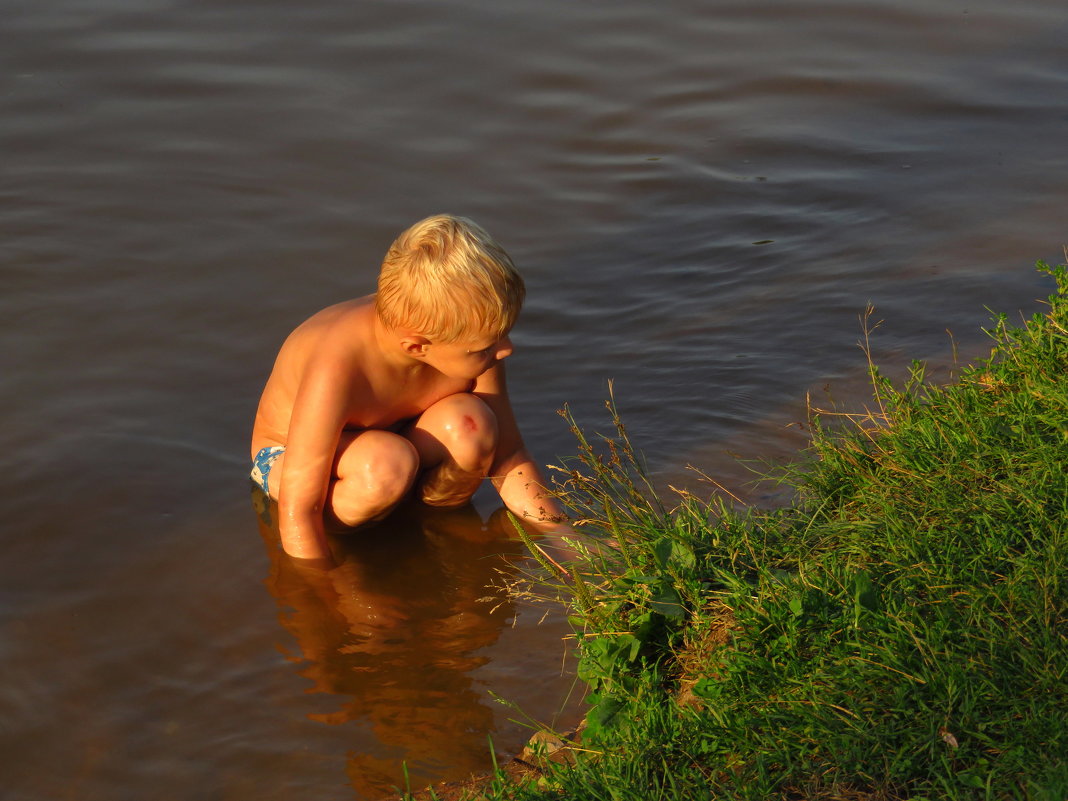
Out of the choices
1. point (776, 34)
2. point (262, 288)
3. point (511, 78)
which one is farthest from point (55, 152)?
point (776, 34)

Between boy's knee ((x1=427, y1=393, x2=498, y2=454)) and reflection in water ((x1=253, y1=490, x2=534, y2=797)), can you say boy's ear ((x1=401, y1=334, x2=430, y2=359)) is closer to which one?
boy's knee ((x1=427, y1=393, x2=498, y2=454))

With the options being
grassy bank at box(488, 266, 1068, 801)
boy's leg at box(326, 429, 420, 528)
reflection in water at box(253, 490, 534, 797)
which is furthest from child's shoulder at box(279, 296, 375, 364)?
grassy bank at box(488, 266, 1068, 801)

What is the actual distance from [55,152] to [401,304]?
13.2 ft

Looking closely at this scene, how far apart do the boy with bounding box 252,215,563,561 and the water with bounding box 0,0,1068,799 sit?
0.73ft

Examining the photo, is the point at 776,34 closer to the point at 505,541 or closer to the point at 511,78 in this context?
the point at 511,78

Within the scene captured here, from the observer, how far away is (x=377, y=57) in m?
8.17

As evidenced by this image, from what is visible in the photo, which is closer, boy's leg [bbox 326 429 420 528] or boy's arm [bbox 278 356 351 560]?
boy's arm [bbox 278 356 351 560]

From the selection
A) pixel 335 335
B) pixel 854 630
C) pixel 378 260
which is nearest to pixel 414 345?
pixel 335 335

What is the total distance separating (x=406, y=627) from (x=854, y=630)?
58.1 inches

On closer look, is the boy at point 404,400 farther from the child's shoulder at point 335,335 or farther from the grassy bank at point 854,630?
the grassy bank at point 854,630

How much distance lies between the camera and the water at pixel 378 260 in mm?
3381

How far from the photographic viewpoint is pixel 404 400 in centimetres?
397

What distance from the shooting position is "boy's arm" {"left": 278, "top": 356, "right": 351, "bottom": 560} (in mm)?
3662

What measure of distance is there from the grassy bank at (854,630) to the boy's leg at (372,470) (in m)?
0.71
